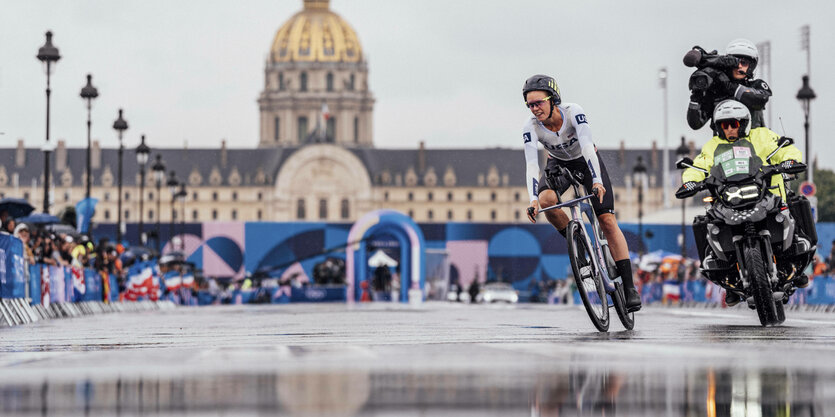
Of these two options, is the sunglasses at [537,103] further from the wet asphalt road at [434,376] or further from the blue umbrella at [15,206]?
the blue umbrella at [15,206]

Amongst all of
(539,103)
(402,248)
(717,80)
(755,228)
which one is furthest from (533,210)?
(402,248)

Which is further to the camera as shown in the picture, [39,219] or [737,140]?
[39,219]

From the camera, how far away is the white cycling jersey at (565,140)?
428 inches

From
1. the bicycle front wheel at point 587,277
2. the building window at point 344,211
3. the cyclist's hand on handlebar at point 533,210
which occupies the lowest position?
the bicycle front wheel at point 587,277

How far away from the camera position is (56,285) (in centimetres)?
2453

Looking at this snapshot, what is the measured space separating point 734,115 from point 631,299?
5.88 ft

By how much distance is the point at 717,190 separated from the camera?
1176cm

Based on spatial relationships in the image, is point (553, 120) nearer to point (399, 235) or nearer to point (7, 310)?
point (7, 310)

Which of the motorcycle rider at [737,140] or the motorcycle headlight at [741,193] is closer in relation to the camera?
the motorcycle headlight at [741,193]

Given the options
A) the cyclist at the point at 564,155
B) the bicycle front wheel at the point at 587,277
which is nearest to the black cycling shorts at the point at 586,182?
the cyclist at the point at 564,155

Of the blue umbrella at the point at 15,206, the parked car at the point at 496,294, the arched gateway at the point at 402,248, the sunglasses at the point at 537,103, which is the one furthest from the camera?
the parked car at the point at 496,294

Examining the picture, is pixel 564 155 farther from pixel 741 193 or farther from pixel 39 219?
pixel 39 219

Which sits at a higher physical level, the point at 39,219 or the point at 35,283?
the point at 39,219

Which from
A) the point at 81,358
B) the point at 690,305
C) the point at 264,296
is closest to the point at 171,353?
the point at 81,358
